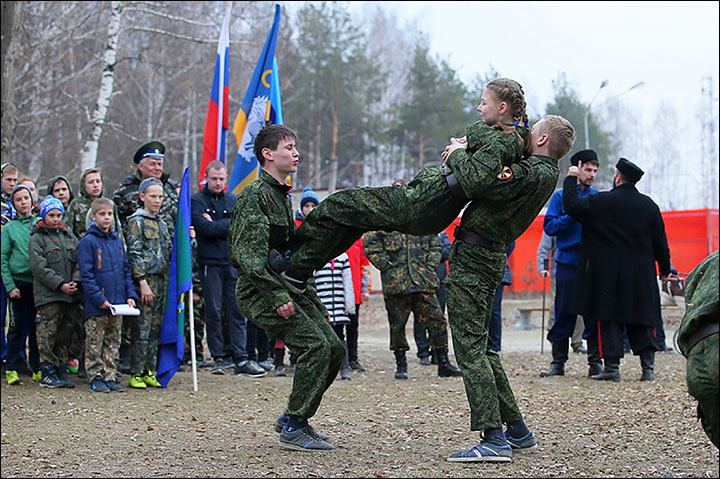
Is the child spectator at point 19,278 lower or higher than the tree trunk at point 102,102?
lower

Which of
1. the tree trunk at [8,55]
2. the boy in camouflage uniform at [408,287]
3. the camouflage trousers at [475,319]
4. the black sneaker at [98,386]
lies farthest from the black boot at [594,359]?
the tree trunk at [8,55]

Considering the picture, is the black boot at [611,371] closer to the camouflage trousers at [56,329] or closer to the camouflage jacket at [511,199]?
the camouflage jacket at [511,199]

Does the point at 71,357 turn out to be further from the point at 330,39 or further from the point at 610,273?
the point at 330,39

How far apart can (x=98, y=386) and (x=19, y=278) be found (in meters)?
1.68

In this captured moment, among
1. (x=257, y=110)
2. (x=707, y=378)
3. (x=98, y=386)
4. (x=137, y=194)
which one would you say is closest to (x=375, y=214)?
(x=707, y=378)

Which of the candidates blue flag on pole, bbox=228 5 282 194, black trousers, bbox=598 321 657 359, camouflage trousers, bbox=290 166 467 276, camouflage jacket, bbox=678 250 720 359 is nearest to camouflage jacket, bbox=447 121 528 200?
camouflage trousers, bbox=290 166 467 276

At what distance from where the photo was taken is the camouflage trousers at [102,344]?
8.84 metres

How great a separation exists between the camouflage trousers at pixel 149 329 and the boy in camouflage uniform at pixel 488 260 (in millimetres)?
4742

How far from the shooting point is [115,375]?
9.09 meters

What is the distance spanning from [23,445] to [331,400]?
119 inches

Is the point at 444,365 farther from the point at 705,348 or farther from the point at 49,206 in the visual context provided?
the point at 705,348

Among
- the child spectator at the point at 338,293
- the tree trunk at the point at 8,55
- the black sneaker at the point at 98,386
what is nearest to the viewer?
the black sneaker at the point at 98,386

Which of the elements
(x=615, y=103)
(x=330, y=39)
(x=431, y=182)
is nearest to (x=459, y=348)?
(x=431, y=182)

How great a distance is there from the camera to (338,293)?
10320 millimetres
